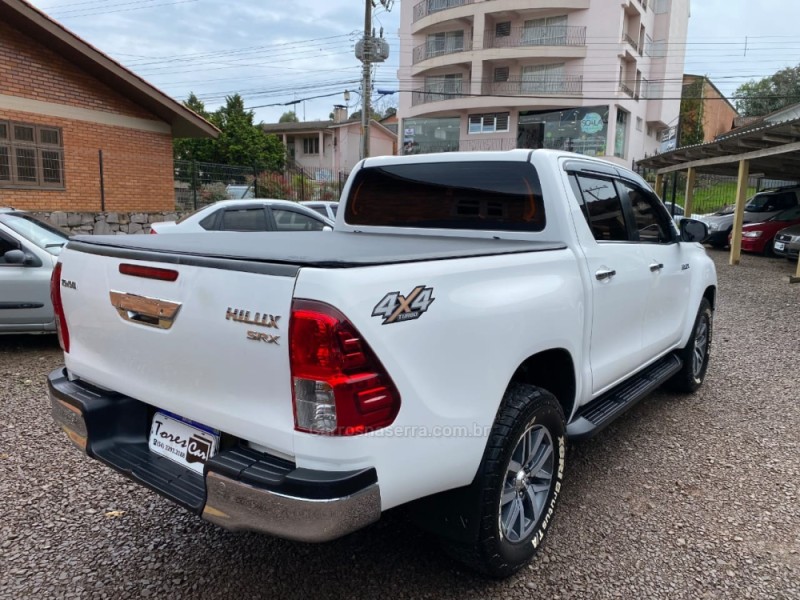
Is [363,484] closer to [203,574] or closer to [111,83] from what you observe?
[203,574]

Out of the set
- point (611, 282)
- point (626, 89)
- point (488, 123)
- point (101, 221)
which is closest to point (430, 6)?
point (488, 123)

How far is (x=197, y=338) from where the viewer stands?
2.12 m

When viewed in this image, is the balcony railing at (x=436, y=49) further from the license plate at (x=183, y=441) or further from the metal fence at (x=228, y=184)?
the license plate at (x=183, y=441)

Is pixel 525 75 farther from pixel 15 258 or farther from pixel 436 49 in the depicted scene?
pixel 15 258

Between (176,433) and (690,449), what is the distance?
11.3 feet

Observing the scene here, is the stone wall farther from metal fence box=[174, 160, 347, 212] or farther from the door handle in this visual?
the door handle

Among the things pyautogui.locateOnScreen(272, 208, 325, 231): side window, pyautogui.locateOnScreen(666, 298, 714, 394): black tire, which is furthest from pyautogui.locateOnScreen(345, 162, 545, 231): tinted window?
pyautogui.locateOnScreen(272, 208, 325, 231): side window

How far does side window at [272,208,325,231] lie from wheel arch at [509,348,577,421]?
279 inches

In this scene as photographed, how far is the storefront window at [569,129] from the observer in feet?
118

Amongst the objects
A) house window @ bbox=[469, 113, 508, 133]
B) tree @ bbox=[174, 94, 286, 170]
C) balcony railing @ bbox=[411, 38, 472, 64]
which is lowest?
tree @ bbox=[174, 94, 286, 170]

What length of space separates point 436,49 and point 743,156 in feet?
93.5

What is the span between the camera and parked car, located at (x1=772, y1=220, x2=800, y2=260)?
15219 millimetres

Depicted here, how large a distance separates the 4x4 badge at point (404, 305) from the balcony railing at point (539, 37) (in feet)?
123

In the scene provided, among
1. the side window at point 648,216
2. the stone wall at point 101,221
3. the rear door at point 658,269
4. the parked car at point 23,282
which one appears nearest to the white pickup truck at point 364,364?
the rear door at point 658,269
